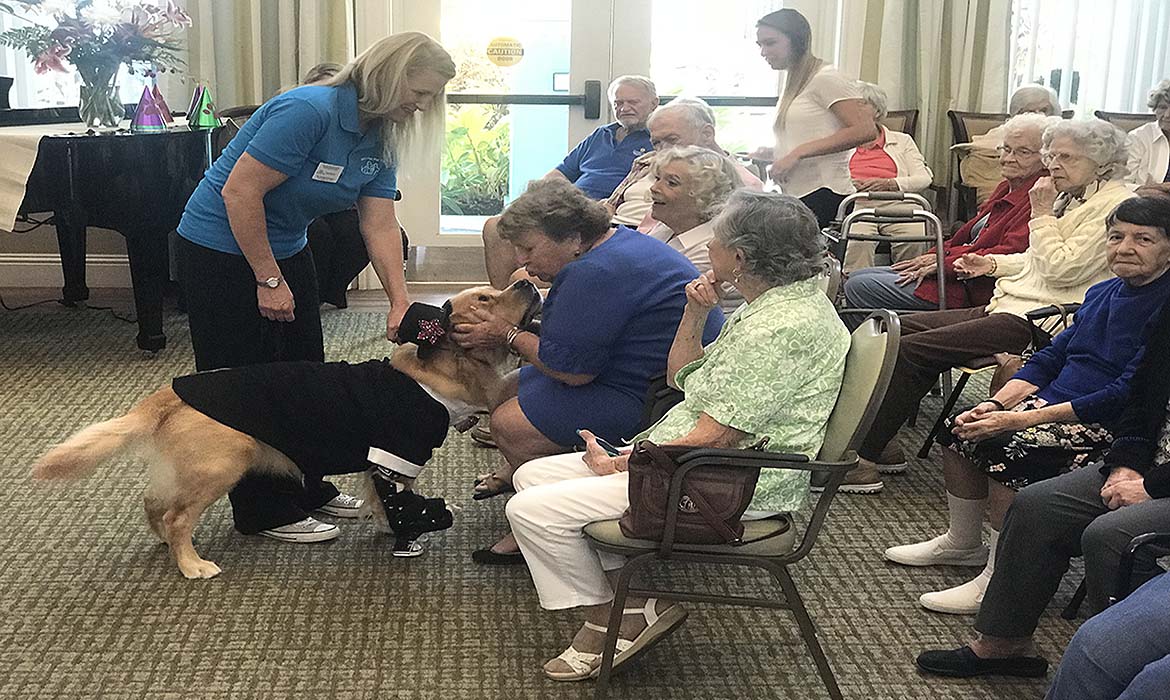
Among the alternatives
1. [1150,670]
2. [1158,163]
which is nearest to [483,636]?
[1150,670]

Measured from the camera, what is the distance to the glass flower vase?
4.66 metres

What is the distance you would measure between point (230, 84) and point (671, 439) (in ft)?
14.8

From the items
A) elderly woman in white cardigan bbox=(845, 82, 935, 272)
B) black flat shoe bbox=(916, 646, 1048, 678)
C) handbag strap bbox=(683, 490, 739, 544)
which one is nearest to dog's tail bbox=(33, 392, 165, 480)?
handbag strap bbox=(683, 490, 739, 544)

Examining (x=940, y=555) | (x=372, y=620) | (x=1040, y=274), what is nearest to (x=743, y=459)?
(x=372, y=620)

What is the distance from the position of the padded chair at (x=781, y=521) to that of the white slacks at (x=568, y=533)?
44 mm

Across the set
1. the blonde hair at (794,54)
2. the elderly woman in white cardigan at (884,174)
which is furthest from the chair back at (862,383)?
the elderly woman in white cardigan at (884,174)

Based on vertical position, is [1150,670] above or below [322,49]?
below

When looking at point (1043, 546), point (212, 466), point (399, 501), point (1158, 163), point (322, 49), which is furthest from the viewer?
point (322, 49)

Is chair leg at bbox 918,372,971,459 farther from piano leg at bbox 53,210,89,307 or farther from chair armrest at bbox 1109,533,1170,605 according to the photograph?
piano leg at bbox 53,210,89,307

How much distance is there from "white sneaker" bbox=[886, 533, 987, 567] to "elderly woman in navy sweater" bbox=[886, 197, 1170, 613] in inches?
6.8

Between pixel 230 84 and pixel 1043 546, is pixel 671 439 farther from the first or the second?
pixel 230 84

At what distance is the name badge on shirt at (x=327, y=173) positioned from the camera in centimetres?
275

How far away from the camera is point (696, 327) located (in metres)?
2.43

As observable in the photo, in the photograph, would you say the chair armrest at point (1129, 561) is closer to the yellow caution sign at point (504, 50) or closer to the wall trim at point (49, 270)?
the yellow caution sign at point (504, 50)
